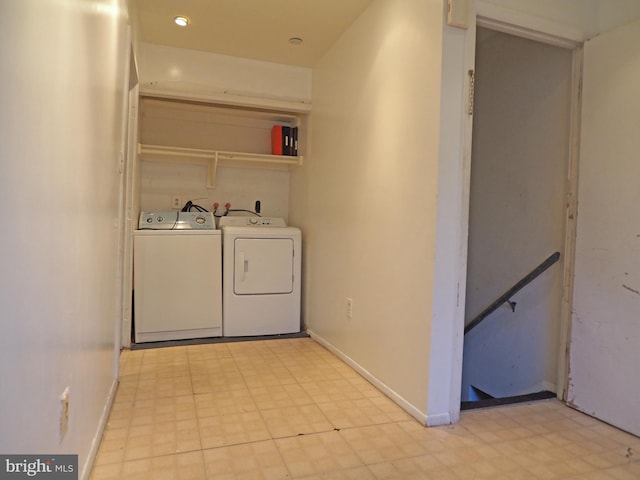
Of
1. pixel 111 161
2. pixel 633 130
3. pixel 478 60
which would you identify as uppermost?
pixel 478 60

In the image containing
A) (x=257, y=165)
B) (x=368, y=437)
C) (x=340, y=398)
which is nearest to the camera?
(x=368, y=437)

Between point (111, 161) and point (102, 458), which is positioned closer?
point (102, 458)

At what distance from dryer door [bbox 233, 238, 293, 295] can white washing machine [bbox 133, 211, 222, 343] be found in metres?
0.15

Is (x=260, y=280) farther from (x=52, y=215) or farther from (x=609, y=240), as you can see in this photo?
(x=52, y=215)

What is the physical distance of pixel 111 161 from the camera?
1.83m

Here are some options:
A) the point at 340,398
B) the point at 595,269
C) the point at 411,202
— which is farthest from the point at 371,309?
the point at 595,269

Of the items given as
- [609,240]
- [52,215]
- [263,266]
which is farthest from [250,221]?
[52,215]

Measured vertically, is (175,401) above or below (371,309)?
below

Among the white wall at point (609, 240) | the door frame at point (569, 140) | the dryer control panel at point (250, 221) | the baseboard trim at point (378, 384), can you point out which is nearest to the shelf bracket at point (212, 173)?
the dryer control panel at point (250, 221)

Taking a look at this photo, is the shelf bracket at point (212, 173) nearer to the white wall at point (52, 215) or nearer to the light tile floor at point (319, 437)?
the light tile floor at point (319, 437)

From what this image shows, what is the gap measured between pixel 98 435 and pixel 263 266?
186 centimetres

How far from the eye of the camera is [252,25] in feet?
9.26

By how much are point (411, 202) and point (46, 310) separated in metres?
1.58

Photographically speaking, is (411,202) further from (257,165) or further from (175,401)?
(257,165)
